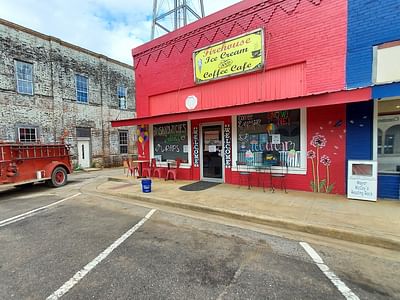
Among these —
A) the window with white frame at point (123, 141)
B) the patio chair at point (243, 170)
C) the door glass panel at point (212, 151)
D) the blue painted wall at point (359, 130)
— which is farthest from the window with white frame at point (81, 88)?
the blue painted wall at point (359, 130)

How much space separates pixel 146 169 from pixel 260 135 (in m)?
5.38

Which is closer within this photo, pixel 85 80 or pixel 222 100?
pixel 222 100

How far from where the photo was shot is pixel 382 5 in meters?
5.01

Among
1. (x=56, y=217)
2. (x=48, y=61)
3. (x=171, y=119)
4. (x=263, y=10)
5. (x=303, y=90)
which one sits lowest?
(x=56, y=217)

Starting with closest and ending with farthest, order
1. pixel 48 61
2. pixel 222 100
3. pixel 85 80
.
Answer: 1. pixel 222 100
2. pixel 48 61
3. pixel 85 80

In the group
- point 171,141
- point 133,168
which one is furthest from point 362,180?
point 133,168

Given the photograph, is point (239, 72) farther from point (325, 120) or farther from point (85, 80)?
point (85, 80)

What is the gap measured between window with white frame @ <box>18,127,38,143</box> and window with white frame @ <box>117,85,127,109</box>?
6.83 meters

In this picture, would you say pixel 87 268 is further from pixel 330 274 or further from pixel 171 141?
pixel 171 141

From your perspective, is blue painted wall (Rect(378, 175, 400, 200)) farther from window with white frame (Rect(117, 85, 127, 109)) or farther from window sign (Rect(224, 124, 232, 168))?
window with white frame (Rect(117, 85, 127, 109))

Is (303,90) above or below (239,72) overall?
below

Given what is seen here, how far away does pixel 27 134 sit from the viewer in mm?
12164

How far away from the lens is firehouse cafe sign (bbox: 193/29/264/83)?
6742 mm

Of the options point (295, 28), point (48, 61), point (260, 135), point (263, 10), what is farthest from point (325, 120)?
point (48, 61)
